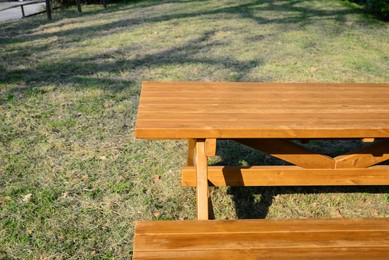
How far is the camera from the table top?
82.6 inches

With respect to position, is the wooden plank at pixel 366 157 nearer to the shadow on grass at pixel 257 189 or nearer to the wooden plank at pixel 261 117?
the wooden plank at pixel 261 117

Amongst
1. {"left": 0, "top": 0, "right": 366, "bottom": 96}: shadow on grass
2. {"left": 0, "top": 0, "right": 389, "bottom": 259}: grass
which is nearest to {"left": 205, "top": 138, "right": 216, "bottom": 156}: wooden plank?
{"left": 0, "top": 0, "right": 389, "bottom": 259}: grass

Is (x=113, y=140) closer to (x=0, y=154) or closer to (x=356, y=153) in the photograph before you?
(x=0, y=154)

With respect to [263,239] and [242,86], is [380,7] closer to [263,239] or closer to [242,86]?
[242,86]

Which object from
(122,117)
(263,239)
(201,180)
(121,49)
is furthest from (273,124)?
(121,49)

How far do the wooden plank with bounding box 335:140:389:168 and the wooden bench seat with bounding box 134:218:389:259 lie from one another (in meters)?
0.91

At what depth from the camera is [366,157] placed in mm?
2699

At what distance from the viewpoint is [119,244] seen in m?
2.57

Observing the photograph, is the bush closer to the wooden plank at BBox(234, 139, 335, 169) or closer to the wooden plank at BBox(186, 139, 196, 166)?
the wooden plank at BBox(234, 139, 335, 169)

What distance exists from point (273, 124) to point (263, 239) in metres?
0.68

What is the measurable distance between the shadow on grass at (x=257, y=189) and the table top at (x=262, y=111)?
0.85 meters

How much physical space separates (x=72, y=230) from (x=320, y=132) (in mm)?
1691

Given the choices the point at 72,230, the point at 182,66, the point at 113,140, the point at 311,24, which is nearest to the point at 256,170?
the point at 72,230

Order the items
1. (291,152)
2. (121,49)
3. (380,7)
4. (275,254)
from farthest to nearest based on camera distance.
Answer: (380,7)
(121,49)
(291,152)
(275,254)
